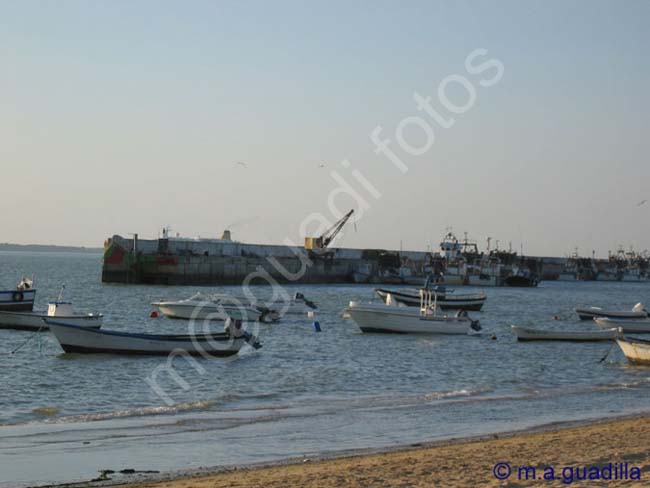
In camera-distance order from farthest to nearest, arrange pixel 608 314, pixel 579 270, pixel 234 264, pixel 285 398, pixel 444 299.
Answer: pixel 579 270, pixel 234 264, pixel 444 299, pixel 608 314, pixel 285 398

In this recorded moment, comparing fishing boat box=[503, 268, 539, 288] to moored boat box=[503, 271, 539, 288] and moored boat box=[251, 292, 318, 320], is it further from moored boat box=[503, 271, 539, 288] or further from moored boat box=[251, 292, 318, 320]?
moored boat box=[251, 292, 318, 320]

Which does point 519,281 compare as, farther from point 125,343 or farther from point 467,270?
point 125,343

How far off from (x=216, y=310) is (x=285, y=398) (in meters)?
26.8

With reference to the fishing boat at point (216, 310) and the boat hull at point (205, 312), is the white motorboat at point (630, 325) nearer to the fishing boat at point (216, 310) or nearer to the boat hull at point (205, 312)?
the fishing boat at point (216, 310)

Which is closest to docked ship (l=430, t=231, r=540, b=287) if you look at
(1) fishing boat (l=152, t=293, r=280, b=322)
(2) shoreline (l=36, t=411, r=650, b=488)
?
(1) fishing boat (l=152, t=293, r=280, b=322)

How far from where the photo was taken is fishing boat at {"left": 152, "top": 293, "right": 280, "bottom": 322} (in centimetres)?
5081

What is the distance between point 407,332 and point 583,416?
22.1 m

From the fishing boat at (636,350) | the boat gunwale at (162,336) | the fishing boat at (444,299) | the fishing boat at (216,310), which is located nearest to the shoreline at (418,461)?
the fishing boat at (636,350)

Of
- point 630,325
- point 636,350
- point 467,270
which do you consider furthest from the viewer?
point 467,270

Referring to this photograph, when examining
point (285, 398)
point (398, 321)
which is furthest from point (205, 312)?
point (285, 398)

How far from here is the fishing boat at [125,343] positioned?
33094mm

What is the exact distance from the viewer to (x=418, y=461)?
15805 millimetres

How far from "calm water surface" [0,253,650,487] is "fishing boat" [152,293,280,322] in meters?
7.10

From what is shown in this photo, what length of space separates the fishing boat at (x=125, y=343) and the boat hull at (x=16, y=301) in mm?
12207
